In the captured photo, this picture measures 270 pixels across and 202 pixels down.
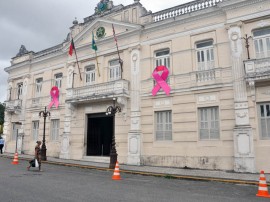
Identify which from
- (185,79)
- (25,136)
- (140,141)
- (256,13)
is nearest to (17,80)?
(25,136)

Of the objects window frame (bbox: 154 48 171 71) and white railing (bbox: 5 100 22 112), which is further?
white railing (bbox: 5 100 22 112)

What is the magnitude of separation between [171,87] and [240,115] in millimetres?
4448

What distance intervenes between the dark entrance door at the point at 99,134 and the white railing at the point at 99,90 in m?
1.77

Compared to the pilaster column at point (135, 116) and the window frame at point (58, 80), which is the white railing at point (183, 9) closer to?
the pilaster column at point (135, 116)

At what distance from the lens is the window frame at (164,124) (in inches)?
618

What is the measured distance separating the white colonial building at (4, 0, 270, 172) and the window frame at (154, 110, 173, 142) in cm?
6

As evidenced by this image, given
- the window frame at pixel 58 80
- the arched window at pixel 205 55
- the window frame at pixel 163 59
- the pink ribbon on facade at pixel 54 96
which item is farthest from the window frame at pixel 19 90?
the arched window at pixel 205 55

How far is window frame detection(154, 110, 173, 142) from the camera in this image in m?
15.7

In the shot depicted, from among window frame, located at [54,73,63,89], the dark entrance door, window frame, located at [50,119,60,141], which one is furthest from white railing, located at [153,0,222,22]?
window frame, located at [50,119,60,141]

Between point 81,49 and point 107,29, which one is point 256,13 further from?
point 81,49

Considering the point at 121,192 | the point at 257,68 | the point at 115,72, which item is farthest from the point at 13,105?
the point at 257,68

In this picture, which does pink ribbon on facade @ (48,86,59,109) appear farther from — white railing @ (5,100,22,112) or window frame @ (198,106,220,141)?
window frame @ (198,106,220,141)

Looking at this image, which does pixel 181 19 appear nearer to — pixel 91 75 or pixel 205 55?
pixel 205 55

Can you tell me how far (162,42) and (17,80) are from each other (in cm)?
1684
